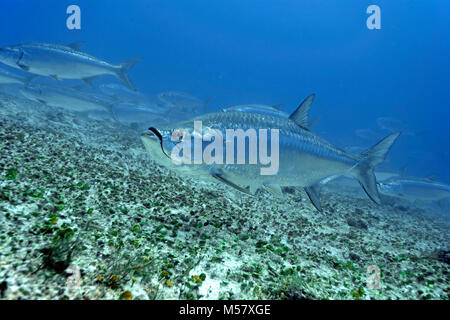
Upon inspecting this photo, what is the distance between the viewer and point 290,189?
28.4 feet

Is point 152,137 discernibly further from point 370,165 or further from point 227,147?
point 370,165

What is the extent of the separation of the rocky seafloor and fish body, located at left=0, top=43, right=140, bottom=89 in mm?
2135

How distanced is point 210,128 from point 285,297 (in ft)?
8.09

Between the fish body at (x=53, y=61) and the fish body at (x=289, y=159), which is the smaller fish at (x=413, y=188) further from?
the fish body at (x=53, y=61)

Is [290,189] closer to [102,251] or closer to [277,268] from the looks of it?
[277,268]

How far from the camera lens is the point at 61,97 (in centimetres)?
992

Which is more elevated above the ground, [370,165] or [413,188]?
[370,165]

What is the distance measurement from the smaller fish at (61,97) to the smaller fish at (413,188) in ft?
46.6

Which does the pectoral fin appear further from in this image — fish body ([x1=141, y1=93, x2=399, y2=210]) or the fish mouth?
the fish mouth

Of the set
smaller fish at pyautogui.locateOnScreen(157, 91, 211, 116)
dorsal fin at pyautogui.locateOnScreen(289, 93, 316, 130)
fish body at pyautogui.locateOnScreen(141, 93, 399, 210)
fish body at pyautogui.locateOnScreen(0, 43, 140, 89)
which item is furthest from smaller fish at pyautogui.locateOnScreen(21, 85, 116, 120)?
dorsal fin at pyautogui.locateOnScreen(289, 93, 316, 130)

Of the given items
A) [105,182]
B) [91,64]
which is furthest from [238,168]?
[91,64]

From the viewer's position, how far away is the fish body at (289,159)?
3035mm

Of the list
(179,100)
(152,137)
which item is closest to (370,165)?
(152,137)

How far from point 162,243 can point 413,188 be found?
1157cm
